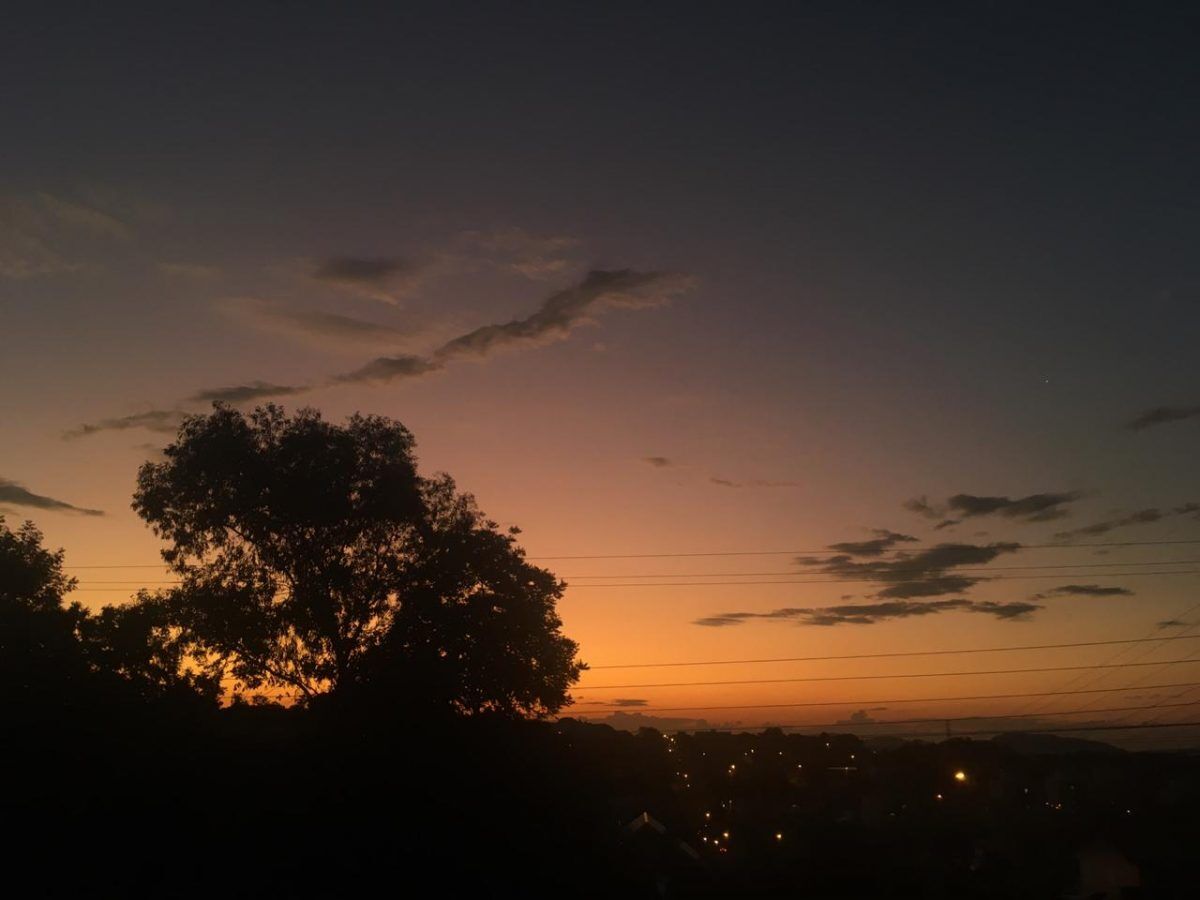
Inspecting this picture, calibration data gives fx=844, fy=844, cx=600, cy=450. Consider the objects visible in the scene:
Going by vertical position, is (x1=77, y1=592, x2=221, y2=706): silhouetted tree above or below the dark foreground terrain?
above

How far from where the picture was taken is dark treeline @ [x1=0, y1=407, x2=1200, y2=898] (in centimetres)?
2258

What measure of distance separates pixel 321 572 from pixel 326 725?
5295 millimetres

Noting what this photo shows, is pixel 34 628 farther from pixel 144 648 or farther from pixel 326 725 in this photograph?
pixel 326 725

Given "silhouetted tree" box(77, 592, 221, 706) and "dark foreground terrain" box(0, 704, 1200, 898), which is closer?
"dark foreground terrain" box(0, 704, 1200, 898)

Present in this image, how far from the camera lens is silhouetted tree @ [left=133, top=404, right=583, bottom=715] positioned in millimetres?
28203

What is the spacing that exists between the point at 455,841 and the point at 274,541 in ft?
38.6

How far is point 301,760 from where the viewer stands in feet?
81.0

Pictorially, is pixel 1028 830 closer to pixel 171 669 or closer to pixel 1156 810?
pixel 1156 810

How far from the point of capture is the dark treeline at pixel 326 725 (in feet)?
74.1

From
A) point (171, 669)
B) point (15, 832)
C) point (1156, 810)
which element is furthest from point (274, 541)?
point (1156, 810)

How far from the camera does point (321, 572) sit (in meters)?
28.6

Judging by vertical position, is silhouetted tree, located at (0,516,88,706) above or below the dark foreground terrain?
above

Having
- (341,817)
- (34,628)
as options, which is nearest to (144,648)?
(34,628)

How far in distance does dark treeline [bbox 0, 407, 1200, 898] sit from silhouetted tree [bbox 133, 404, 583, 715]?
0.07m
